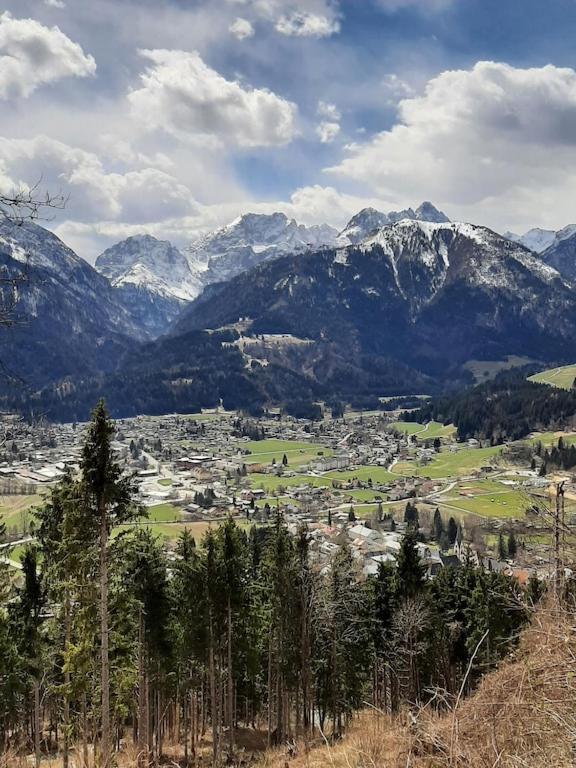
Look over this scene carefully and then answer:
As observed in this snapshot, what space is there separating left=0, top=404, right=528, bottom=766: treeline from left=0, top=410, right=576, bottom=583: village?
12843 mm

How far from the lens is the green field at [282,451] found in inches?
6250

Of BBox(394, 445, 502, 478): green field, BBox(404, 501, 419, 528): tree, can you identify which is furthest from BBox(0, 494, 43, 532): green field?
BBox(394, 445, 502, 478): green field

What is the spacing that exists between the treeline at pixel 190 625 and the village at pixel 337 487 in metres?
12.8

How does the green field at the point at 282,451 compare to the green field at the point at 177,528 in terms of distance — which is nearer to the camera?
the green field at the point at 177,528

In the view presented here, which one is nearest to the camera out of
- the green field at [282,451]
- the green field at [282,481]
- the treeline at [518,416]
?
the green field at [282,481]

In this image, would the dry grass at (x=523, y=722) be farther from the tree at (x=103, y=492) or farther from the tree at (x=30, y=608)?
the tree at (x=30, y=608)

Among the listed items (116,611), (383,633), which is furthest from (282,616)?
(116,611)

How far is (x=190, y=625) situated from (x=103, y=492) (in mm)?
11556

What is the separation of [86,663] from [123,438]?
7444 inches

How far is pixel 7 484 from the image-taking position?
12181 cm

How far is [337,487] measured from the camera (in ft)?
399

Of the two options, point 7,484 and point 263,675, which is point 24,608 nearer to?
point 263,675

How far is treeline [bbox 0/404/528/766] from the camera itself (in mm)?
17125

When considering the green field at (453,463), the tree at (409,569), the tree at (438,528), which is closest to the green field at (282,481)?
the green field at (453,463)
